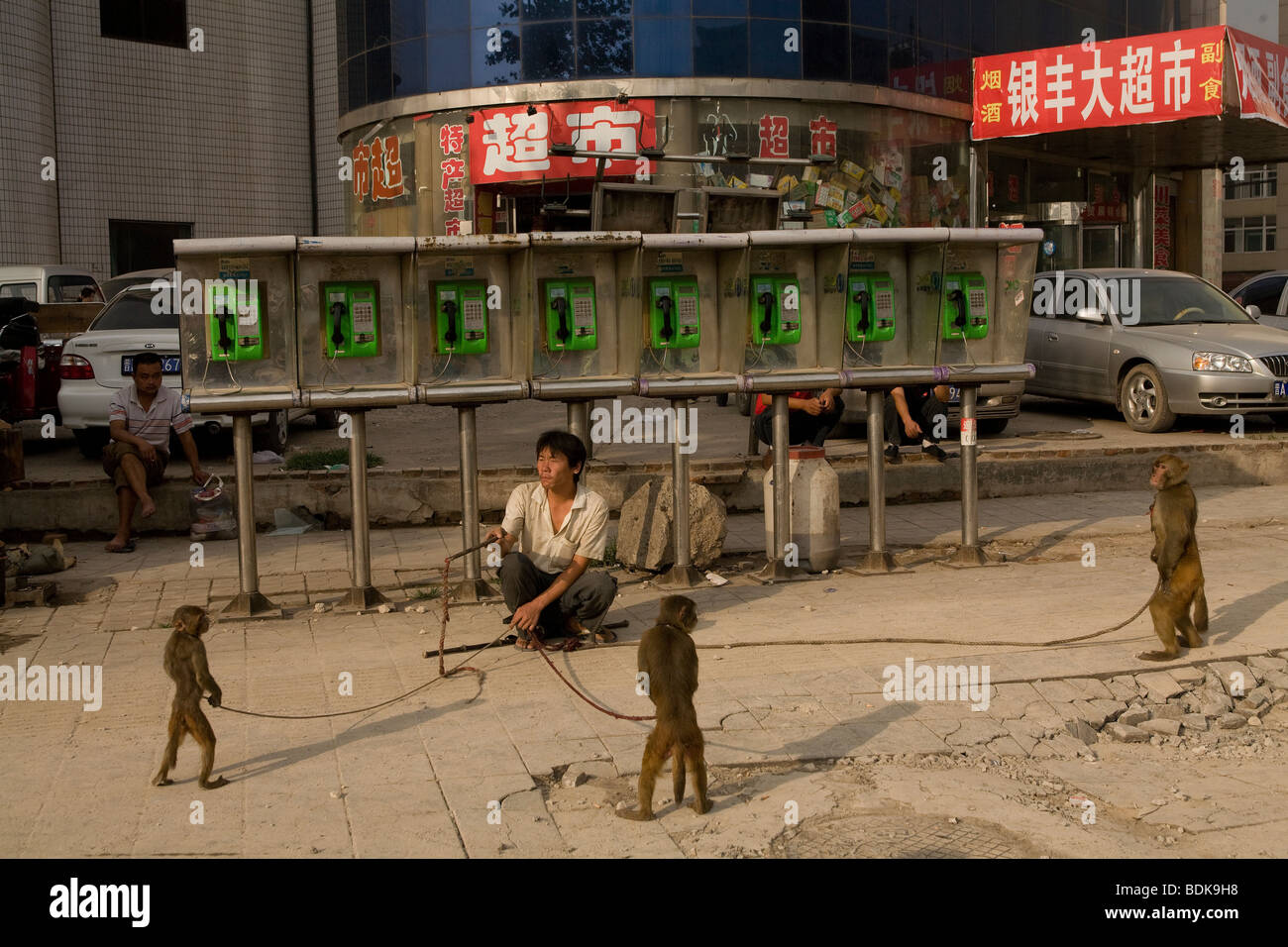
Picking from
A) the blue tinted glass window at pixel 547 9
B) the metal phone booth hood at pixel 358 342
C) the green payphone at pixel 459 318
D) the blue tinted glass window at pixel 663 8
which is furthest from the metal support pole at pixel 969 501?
the blue tinted glass window at pixel 547 9

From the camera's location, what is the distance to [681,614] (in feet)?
16.4

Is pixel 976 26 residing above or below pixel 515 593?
above

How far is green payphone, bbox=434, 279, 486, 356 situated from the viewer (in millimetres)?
8320

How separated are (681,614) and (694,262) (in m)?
4.25

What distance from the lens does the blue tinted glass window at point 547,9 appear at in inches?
768

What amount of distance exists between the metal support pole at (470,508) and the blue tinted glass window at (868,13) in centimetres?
1441

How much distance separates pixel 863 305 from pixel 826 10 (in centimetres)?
1256

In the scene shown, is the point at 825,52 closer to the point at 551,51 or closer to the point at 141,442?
the point at 551,51

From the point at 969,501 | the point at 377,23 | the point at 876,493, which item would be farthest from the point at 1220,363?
the point at 377,23

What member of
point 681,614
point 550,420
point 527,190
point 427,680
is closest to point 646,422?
point 550,420

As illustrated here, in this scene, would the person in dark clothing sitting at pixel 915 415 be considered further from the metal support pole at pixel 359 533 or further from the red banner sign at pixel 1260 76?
the red banner sign at pixel 1260 76

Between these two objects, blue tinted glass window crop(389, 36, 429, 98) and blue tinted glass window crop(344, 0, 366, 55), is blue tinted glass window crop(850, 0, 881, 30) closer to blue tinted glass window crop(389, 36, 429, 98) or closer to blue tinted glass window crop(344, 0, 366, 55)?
blue tinted glass window crop(389, 36, 429, 98)
